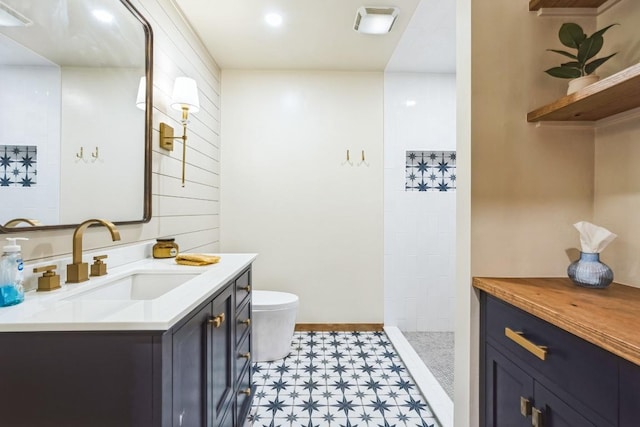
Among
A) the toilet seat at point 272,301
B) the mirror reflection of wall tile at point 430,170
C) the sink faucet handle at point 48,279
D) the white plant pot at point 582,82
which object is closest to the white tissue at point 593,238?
the white plant pot at point 582,82

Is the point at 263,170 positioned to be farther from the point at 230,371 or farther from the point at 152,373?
the point at 152,373

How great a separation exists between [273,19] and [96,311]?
2144 millimetres

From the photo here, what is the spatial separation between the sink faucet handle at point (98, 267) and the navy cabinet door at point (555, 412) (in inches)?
60.9

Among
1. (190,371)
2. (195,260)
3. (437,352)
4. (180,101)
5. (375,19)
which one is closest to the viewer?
(190,371)

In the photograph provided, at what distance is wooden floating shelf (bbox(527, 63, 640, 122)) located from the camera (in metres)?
0.91

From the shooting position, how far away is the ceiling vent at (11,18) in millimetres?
993

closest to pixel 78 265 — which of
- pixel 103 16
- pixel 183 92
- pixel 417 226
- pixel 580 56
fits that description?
pixel 103 16

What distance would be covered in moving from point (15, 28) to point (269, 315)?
79.6 inches

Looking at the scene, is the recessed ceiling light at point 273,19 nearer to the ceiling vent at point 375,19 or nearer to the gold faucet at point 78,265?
the ceiling vent at point 375,19

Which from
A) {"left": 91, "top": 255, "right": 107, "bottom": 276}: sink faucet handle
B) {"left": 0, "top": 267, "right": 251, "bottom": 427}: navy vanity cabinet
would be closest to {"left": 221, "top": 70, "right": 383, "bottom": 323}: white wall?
{"left": 91, "top": 255, "right": 107, "bottom": 276}: sink faucet handle

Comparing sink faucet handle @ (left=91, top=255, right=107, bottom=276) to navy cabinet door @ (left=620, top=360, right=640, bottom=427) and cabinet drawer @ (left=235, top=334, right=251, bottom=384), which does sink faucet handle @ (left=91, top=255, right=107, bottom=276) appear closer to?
cabinet drawer @ (left=235, top=334, right=251, bottom=384)

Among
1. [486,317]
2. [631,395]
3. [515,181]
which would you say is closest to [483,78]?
[515,181]

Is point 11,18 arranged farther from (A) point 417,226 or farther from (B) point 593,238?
(A) point 417,226

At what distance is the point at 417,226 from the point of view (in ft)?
10.4
